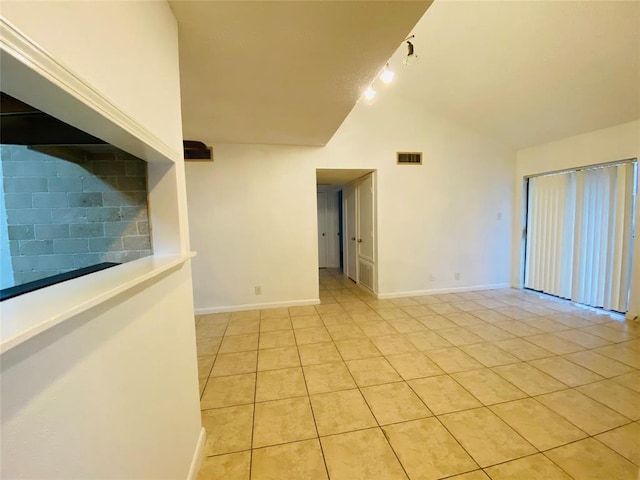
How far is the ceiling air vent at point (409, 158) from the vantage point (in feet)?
12.8

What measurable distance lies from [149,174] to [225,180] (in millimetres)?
2328

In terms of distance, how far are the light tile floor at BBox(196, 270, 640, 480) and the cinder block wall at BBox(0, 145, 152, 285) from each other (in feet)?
4.22

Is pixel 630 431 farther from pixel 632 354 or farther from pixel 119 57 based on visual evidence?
pixel 119 57

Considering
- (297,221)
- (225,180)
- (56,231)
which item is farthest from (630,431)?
(225,180)

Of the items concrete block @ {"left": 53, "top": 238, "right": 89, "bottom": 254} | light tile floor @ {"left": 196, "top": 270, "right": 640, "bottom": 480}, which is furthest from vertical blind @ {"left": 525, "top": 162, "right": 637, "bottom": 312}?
concrete block @ {"left": 53, "top": 238, "right": 89, "bottom": 254}

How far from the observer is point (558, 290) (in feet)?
Answer: 12.5

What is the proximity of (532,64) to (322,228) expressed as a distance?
4.67 meters

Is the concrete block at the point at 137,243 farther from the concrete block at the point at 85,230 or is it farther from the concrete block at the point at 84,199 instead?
the concrete block at the point at 84,199

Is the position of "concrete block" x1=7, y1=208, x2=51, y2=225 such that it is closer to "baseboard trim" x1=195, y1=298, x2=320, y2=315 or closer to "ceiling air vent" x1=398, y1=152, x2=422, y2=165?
"baseboard trim" x1=195, y1=298, x2=320, y2=315

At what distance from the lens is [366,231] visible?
4328mm

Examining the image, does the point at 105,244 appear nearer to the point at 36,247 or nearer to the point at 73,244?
the point at 73,244

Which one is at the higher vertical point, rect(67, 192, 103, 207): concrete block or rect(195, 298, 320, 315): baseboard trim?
rect(67, 192, 103, 207): concrete block

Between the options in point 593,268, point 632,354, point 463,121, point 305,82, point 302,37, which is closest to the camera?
point 302,37

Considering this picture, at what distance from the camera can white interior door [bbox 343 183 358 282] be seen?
4910 mm
